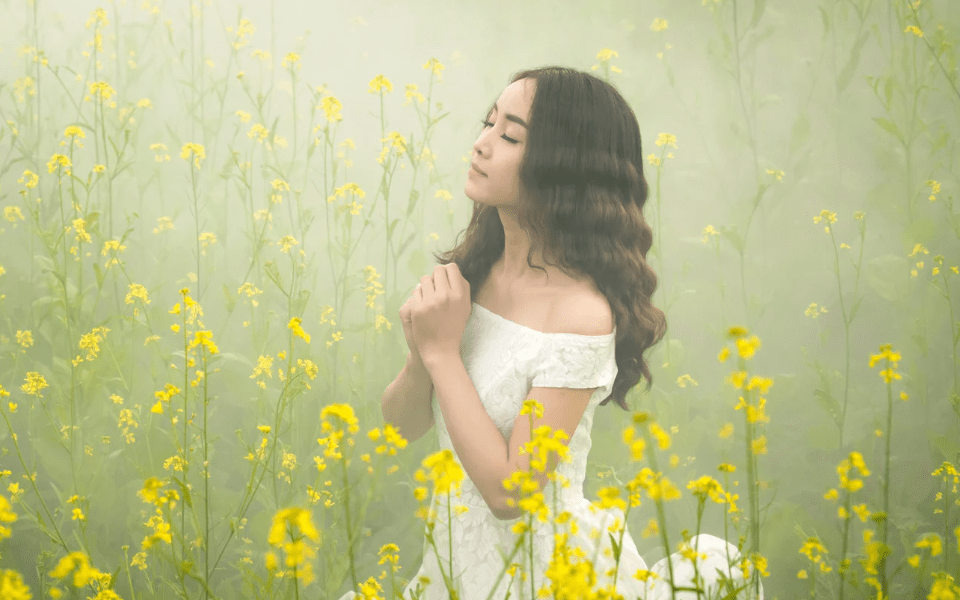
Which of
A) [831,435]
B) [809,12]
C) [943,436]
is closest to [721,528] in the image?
[831,435]

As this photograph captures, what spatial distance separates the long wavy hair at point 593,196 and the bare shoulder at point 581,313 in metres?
0.04

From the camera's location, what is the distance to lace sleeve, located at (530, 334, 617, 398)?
0.96m

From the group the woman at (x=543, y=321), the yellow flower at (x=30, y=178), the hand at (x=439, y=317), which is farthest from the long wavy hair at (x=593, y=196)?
the yellow flower at (x=30, y=178)

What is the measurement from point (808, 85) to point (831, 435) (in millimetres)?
1041

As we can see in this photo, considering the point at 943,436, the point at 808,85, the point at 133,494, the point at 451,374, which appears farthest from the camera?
the point at 808,85

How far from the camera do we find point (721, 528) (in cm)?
185

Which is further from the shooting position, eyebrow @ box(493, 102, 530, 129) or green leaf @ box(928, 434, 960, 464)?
green leaf @ box(928, 434, 960, 464)

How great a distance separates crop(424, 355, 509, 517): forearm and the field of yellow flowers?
1.47 feet

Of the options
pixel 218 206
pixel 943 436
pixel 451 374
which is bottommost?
pixel 943 436

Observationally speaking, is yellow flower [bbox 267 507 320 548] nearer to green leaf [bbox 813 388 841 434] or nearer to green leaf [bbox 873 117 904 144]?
green leaf [bbox 813 388 841 434]

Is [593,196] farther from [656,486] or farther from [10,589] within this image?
[10,589]

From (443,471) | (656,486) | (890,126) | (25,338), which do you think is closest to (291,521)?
(443,471)

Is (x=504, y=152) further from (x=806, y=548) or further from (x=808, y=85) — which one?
(x=808, y=85)

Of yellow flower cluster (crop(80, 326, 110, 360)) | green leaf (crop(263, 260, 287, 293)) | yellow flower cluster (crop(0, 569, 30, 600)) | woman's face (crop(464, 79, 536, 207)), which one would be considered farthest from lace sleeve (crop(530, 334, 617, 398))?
yellow flower cluster (crop(80, 326, 110, 360))
